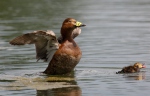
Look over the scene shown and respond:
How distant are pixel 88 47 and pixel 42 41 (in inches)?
143

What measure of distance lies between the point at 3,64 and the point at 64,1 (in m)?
15.6

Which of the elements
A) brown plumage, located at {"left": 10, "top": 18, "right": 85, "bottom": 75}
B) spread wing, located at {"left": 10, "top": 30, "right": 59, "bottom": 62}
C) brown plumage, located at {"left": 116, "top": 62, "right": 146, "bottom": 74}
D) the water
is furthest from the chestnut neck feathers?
brown plumage, located at {"left": 116, "top": 62, "right": 146, "bottom": 74}

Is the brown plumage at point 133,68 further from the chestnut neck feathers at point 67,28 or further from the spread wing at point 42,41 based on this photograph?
the spread wing at point 42,41

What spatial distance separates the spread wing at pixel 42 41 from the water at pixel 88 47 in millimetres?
457

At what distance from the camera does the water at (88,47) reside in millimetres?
11867

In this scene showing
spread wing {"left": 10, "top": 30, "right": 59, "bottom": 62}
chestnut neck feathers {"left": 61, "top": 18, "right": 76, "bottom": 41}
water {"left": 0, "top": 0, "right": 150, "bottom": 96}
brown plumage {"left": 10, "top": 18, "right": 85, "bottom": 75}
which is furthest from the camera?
chestnut neck feathers {"left": 61, "top": 18, "right": 76, "bottom": 41}

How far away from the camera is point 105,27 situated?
21.2 metres

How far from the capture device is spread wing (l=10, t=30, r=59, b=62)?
13.1m

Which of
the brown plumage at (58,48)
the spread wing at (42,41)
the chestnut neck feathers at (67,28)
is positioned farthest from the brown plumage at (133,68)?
the spread wing at (42,41)

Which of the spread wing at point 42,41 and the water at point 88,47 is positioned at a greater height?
the spread wing at point 42,41

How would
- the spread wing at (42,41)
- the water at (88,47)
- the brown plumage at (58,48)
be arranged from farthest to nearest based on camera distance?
the brown plumage at (58,48)
the spread wing at (42,41)
the water at (88,47)

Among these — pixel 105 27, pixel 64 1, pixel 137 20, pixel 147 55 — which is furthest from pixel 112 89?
pixel 64 1

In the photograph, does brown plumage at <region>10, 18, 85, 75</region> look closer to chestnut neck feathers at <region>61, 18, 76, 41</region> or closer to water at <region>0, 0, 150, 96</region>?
chestnut neck feathers at <region>61, 18, 76, 41</region>

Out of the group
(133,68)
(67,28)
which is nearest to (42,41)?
(67,28)
